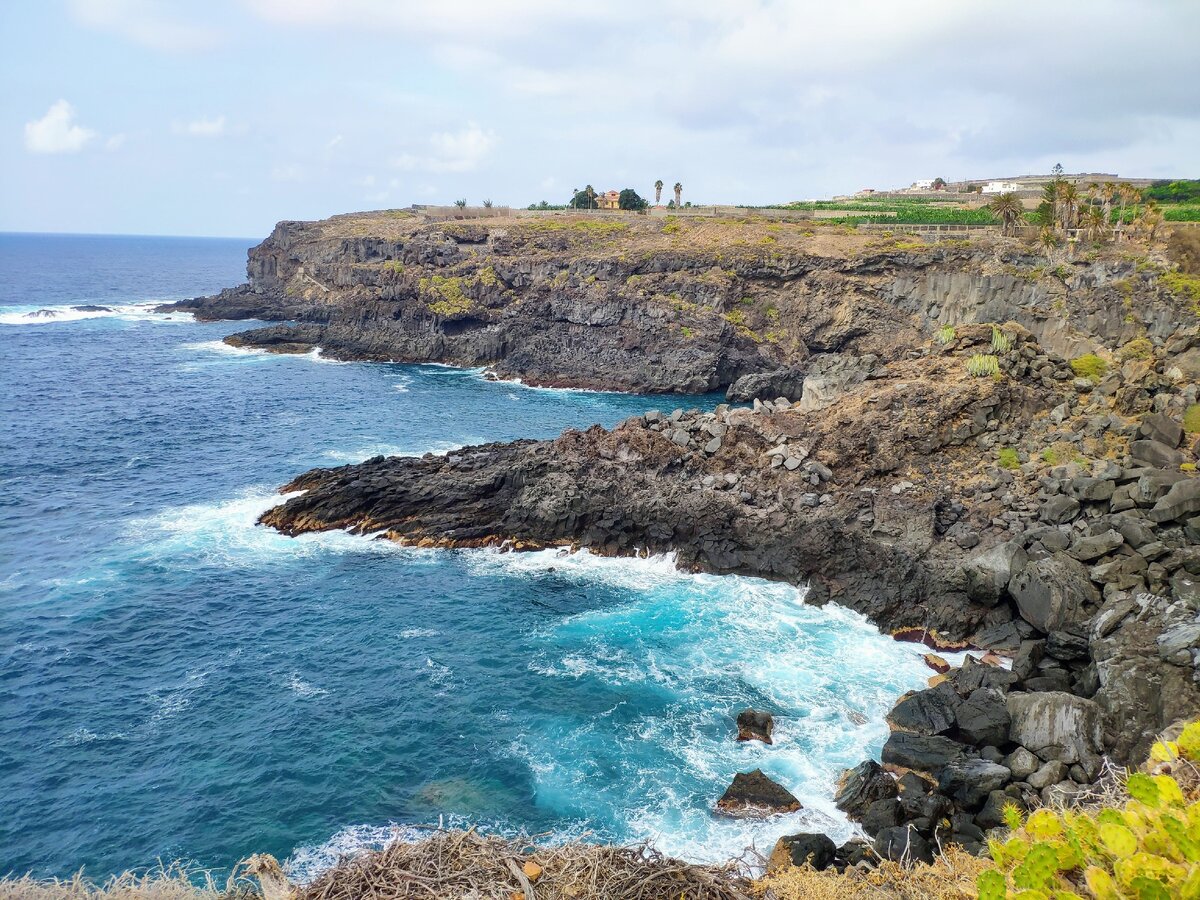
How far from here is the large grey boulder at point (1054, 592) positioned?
101 feet

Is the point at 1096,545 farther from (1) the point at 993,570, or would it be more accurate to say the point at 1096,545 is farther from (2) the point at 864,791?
(2) the point at 864,791

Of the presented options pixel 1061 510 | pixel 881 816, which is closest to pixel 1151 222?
pixel 1061 510

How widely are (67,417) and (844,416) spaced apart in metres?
65.0

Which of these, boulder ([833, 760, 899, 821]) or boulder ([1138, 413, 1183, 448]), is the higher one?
boulder ([1138, 413, 1183, 448])

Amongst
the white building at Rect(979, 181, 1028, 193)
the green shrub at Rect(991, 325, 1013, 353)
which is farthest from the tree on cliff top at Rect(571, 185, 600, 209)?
the green shrub at Rect(991, 325, 1013, 353)

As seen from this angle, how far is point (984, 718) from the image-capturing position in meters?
26.7

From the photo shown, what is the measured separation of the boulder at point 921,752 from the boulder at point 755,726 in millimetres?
3854

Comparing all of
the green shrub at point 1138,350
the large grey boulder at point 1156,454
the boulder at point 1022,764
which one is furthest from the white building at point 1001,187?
the boulder at point 1022,764

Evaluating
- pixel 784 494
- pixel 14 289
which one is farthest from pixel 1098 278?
pixel 14 289

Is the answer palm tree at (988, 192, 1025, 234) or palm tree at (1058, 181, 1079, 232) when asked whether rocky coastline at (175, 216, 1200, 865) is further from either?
palm tree at (1058, 181, 1079, 232)

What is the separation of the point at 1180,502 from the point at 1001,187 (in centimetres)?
12280

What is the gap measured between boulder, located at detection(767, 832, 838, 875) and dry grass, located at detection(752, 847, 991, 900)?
16.4 feet

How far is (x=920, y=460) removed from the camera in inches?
1694

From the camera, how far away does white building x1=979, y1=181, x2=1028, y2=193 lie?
129 meters
